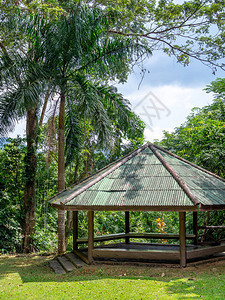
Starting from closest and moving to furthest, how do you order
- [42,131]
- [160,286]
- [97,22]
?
[160,286] → [97,22] → [42,131]

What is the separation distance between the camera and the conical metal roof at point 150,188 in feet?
24.4

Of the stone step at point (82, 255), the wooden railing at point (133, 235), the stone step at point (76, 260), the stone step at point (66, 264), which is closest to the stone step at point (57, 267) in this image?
the stone step at point (66, 264)

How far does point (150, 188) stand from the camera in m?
8.11

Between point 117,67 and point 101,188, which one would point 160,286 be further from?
point 117,67

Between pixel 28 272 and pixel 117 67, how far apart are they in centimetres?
679

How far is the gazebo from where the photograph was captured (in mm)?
7480

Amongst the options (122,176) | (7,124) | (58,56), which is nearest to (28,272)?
(122,176)

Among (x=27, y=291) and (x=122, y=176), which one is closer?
(x=27, y=291)

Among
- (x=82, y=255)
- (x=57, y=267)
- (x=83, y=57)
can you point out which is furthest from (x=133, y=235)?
(x=83, y=57)

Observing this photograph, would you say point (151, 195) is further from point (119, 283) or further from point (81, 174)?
point (81, 174)

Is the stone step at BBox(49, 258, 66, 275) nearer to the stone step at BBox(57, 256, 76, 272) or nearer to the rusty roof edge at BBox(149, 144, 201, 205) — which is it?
the stone step at BBox(57, 256, 76, 272)

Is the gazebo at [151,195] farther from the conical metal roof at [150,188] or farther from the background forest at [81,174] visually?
the background forest at [81,174]

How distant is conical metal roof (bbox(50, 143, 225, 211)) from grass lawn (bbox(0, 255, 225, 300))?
147 cm

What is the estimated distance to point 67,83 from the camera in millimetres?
10539
